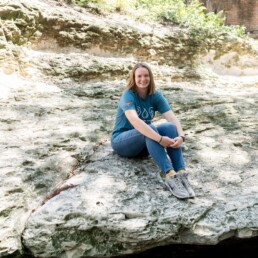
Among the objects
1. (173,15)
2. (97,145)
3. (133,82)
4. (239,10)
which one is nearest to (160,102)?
(133,82)

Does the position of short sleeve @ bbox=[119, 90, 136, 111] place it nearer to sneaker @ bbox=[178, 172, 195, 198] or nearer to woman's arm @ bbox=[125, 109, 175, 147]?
woman's arm @ bbox=[125, 109, 175, 147]

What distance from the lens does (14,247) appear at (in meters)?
2.46

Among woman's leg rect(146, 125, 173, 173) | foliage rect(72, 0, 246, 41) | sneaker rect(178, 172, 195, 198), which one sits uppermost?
foliage rect(72, 0, 246, 41)

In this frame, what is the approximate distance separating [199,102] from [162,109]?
84.0 inches

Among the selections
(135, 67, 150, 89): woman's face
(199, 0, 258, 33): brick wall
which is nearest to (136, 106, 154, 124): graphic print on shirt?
(135, 67, 150, 89): woman's face

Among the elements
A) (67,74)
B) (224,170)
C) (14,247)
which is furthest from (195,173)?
(67,74)

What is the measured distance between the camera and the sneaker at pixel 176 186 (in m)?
2.83

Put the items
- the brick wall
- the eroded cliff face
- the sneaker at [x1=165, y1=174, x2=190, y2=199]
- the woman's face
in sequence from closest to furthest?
the eroded cliff face < the sneaker at [x1=165, y1=174, x2=190, y2=199] < the woman's face < the brick wall

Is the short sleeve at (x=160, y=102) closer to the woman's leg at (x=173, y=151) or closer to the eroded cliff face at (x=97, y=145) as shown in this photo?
the woman's leg at (x=173, y=151)

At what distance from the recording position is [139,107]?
3402 mm

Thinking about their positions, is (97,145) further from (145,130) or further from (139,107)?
(145,130)

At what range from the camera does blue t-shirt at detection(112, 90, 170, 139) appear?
3346 mm

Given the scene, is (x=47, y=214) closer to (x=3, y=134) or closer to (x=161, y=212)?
(x=161, y=212)

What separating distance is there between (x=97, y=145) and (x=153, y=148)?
1107 millimetres
